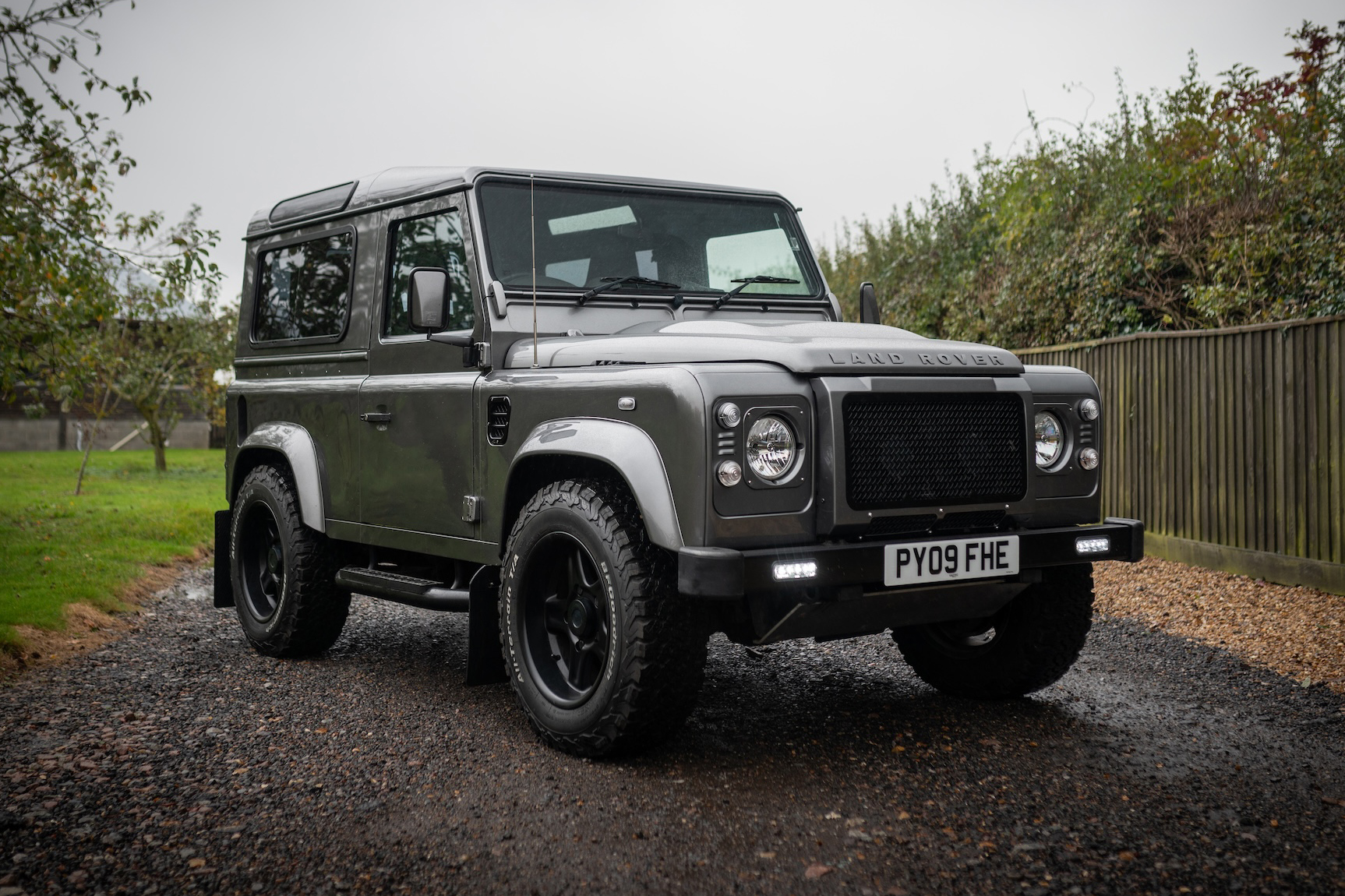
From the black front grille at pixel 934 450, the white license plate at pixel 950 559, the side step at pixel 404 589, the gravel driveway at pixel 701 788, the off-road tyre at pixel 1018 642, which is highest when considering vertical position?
the black front grille at pixel 934 450

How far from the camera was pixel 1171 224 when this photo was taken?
1019 cm

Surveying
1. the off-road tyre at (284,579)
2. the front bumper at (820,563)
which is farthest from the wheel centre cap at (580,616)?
the off-road tyre at (284,579)

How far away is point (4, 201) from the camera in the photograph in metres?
7.84

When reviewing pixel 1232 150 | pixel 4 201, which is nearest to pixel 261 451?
pixel 4 201

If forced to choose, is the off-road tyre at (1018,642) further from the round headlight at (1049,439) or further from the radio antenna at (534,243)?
the radio antenna at (534,243)

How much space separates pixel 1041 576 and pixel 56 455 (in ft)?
99.8

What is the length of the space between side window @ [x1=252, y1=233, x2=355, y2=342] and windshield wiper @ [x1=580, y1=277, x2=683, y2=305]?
1499 millimetres

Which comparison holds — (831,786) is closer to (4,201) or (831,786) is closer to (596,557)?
(596,557)

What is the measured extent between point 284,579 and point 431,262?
1881mm

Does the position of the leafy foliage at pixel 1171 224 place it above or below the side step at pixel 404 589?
above

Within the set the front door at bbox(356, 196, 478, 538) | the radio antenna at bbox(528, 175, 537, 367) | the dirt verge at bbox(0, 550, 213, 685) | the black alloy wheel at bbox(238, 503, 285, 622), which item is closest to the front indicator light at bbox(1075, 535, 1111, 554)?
the radio antenna at bbox(528, 175, 537, 367)

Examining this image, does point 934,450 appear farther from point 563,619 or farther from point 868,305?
point 868,305

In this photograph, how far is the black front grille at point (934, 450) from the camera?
12.3 feet

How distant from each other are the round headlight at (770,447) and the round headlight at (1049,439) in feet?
3.78
